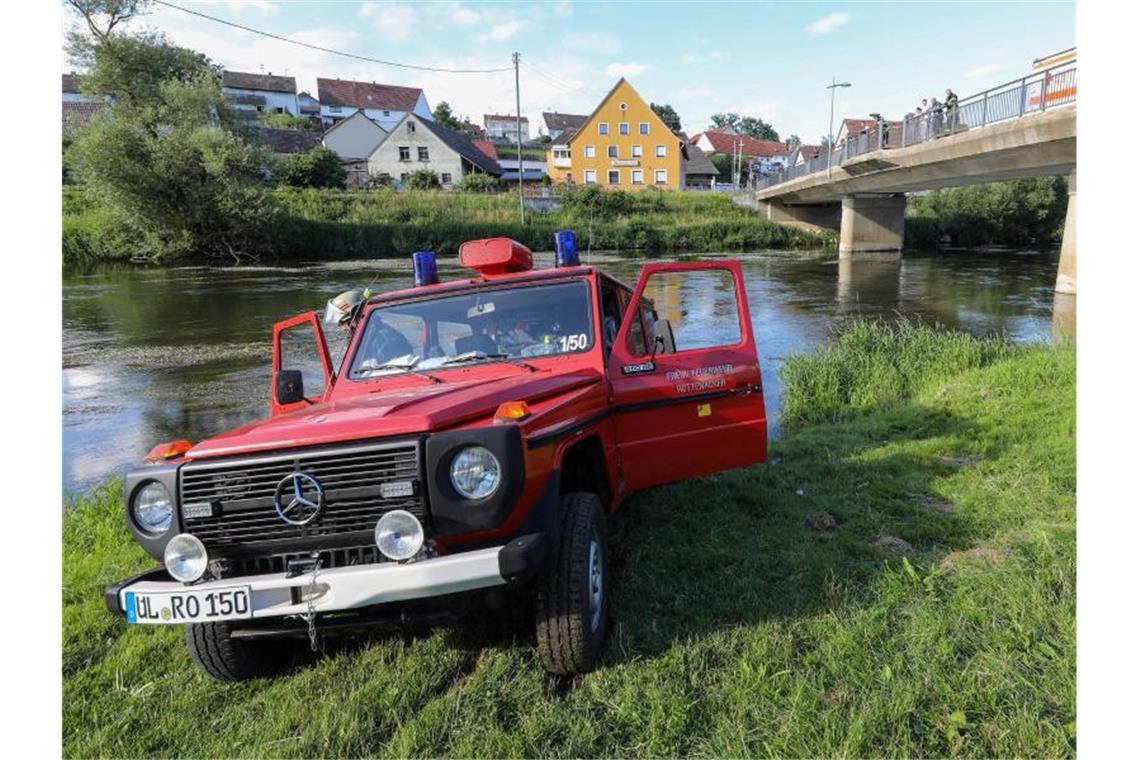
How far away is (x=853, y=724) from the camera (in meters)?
2.50

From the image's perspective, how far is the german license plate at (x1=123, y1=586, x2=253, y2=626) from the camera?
258 cm

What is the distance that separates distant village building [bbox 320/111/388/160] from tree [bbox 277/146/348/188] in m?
17.4

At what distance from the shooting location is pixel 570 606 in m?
2.83

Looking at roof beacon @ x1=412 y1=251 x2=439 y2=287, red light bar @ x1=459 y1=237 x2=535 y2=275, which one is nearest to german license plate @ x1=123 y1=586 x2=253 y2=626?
red light bar @ x1=459 y1=237 x2=535 y2=275

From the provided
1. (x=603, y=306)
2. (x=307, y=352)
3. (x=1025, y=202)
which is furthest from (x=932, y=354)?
(x=1025, y=202)

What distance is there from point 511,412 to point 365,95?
334 feet

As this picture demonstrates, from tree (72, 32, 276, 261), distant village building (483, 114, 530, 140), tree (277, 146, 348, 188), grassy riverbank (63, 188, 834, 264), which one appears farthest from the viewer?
distant village building (483, 114, 530, 140)

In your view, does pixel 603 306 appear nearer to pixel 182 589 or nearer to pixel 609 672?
pixel 609 672

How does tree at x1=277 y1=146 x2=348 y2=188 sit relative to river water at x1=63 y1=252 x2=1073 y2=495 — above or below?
above

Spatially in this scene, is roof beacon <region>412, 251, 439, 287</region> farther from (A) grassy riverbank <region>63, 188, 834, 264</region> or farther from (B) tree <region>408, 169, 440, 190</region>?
(B) tree <region>408, 169, 440, 190</region>

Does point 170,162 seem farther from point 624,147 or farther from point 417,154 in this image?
point 624,147

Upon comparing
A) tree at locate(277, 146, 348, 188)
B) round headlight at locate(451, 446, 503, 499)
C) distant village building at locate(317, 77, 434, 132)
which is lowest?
round headlight at locate(451, 446, 503, 499)

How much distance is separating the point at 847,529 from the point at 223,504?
11.6 feet

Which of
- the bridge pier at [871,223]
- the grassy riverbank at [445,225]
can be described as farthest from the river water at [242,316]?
the grassy riverbank at [445,225]
